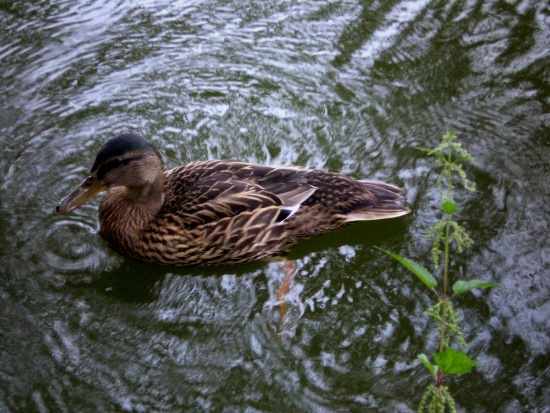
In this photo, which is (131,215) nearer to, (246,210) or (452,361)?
(246,210)

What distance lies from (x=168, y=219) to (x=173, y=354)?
1.15 meters

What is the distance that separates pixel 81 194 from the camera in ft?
18.7

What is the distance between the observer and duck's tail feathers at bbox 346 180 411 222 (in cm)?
584

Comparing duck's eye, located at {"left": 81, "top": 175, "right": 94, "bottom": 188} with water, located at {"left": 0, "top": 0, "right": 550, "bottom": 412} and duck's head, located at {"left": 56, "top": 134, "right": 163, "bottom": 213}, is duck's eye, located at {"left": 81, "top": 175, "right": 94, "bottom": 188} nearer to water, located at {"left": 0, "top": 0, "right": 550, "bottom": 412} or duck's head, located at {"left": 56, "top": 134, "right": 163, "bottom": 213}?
Result: duck's head, located at {"left": 56, "top": 134, "right": 163, "bottom": 213}

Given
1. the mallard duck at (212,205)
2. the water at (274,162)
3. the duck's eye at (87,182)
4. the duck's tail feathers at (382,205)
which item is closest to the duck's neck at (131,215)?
the mallard duck at (212,205)

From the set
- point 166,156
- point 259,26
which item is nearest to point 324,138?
point 166,156

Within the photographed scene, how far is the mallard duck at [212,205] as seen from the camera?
5664mm

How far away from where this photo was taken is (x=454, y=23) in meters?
7.95

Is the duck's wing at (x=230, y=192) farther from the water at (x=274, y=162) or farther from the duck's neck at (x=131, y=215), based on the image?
the water at (x=274, y=162)

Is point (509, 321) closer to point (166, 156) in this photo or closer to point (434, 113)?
point (434, 113)

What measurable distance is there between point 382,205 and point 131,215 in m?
2.01

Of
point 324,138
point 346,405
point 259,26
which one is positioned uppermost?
point 259,26

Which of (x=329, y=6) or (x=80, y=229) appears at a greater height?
(x=329, y=6)

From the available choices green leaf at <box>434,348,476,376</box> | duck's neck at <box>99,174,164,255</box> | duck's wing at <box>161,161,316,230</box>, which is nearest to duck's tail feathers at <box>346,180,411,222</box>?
duck's wing at <box>161,161,316,230</box>
